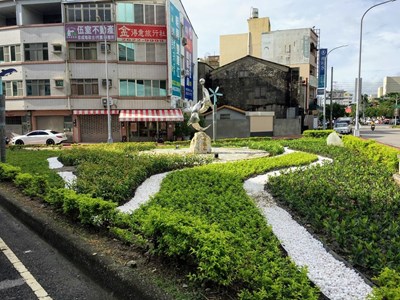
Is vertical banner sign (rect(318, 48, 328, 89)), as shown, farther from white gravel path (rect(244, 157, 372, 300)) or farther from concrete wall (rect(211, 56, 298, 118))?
white gravel path (rect(244, 157, 372, 300))

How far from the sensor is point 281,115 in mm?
39906

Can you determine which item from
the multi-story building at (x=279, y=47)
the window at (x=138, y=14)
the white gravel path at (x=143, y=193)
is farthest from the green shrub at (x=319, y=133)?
the white gravel path at (x=143, y=193)

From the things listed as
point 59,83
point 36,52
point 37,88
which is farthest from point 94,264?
point 36,52

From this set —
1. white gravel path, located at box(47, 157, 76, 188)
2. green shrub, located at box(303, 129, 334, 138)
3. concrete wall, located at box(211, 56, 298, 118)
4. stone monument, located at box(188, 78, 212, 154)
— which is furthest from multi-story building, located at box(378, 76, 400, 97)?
white gravel path, located at box(47, 157, 76, 188)

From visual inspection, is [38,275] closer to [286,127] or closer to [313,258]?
[313,258]

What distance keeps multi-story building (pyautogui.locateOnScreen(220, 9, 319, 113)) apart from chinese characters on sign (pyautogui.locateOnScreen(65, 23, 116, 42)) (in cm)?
2451

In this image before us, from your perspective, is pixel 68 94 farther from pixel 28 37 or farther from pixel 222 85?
pixel 222 85

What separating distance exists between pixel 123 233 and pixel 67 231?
108 centimetres

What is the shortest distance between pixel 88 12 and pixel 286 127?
73.5 ft

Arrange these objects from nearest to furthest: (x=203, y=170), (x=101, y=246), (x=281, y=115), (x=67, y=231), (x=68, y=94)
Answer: (x=101, y=246) → (x=67, y=231) → (x=203, y=170) → (x=68, y=94) → (x=281, y=115)

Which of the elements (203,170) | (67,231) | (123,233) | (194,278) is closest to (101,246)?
(123,233)

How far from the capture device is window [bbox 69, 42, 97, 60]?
100 ft

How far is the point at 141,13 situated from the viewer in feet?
99.5

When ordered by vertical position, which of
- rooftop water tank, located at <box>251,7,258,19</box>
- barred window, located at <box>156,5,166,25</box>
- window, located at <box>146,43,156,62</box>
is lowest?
window, located at <box>146,43,156,62</box>
